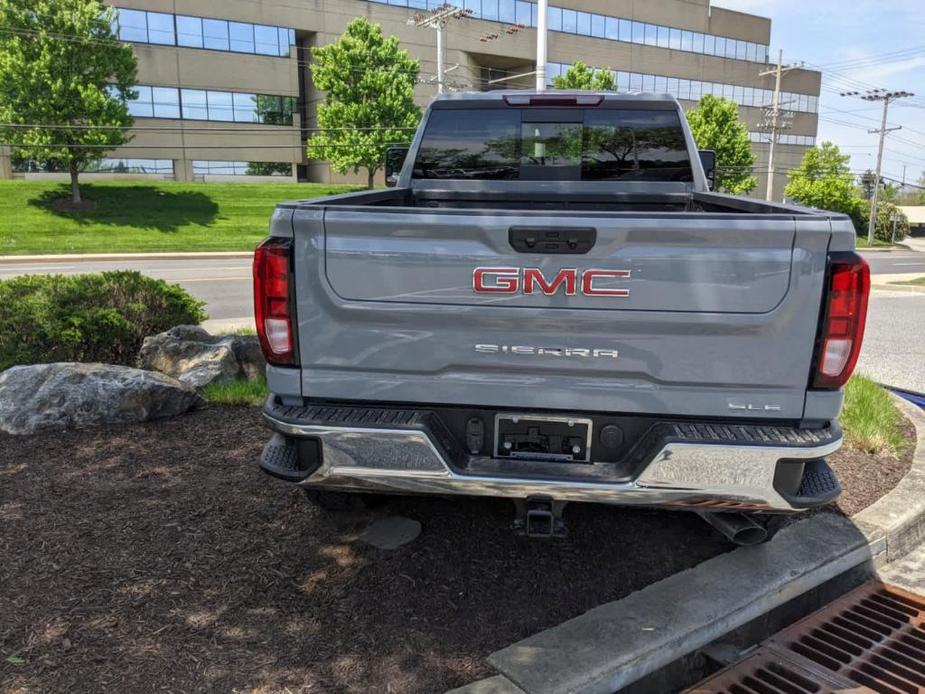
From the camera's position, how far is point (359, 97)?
34906 millimetres

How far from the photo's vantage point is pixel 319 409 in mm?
2855

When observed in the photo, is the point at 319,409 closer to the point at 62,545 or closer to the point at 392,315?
the point at 392,315

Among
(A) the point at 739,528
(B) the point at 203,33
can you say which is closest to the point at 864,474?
(A) the point at 739,528

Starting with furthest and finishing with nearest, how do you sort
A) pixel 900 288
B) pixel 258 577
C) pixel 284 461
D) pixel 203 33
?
pixel 203 33
pixel 900 288
pixel 258 577
pixel 284 461

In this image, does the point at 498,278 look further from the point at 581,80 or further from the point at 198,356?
the point at 581,80

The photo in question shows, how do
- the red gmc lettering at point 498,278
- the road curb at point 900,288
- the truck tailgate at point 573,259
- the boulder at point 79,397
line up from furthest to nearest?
the road curb at point 900,288
the boulder at point 79,397
the red gmc lettering at point 498,278
the truck tailgate at point 573,259

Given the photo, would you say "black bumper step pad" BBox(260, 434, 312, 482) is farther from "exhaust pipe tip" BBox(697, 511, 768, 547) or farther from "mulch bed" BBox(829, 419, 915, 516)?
"mulch bed" BBox(829, 419, 915, 516)

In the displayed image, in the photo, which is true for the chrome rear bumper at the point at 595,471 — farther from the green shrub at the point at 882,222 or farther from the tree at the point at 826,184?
the green shrub at the point at 882,222

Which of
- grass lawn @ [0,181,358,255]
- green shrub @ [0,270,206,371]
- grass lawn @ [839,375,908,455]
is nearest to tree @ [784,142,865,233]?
grass lawn @ [0,181,358,255]

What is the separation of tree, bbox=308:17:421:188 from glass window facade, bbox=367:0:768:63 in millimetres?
11922

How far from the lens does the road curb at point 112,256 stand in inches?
910

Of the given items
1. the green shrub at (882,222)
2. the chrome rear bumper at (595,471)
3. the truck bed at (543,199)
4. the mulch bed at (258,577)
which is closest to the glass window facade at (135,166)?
the mulch bed at (258,577)

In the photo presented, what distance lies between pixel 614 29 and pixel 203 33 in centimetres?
2958

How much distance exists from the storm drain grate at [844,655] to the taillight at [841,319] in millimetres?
1163
